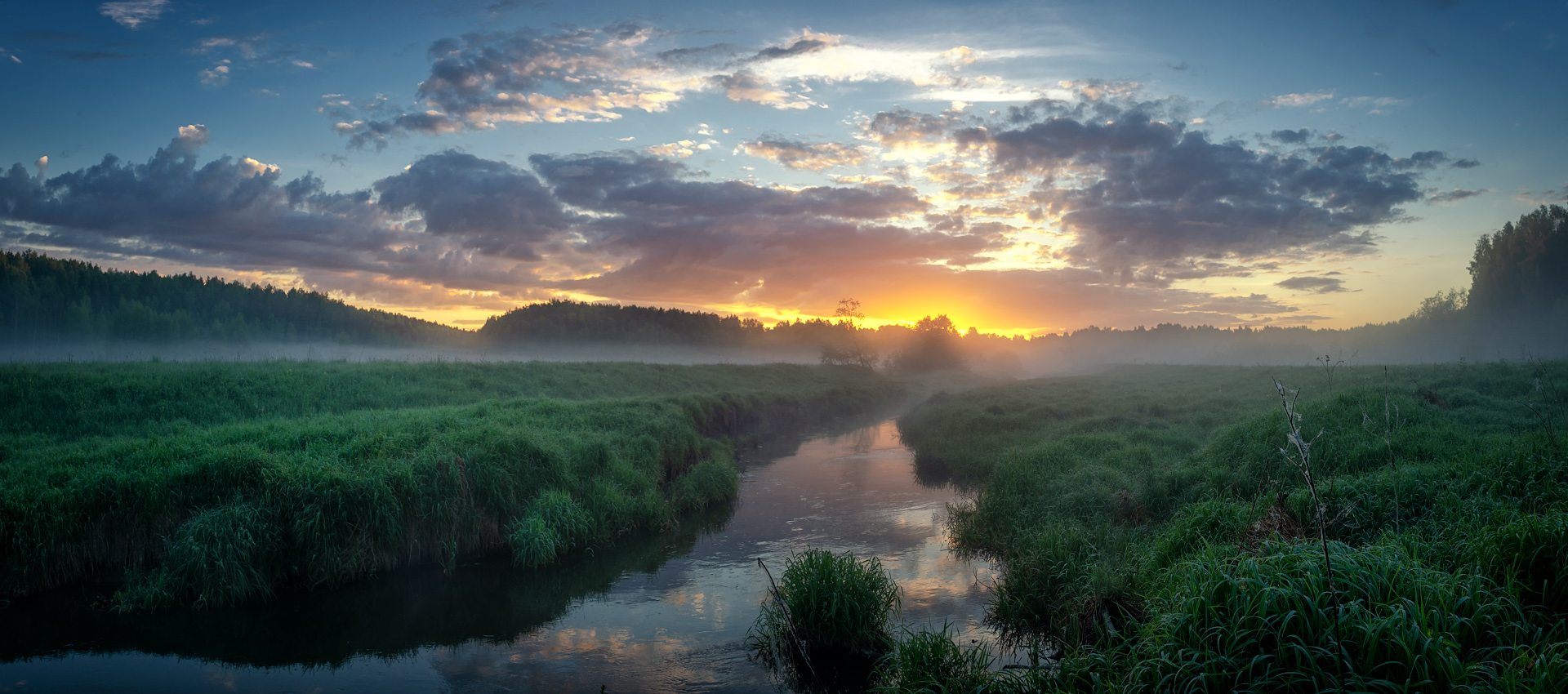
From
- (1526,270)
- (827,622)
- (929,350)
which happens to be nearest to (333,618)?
(827,622)

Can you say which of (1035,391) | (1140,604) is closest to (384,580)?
(1140,604)

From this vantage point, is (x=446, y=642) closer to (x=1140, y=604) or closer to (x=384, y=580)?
(x=384, y=580)

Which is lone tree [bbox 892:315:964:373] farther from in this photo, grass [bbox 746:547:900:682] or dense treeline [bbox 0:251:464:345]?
grass [bbox 746:547:900:682]

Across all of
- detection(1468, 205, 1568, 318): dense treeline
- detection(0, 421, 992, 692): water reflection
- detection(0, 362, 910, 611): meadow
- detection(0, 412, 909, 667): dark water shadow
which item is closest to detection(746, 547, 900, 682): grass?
detection(0, 421, 992, 692): water reflection

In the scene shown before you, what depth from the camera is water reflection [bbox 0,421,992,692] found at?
35.0 ft

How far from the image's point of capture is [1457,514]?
9945mm

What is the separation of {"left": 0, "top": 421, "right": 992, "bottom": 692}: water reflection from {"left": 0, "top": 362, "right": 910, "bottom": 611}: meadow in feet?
2.34

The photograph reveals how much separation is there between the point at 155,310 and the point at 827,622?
2408 inches

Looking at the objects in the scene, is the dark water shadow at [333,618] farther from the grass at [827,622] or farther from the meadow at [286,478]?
the grass at [827,622]

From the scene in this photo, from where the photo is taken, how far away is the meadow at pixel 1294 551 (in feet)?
18.4

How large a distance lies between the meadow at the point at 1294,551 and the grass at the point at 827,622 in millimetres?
770

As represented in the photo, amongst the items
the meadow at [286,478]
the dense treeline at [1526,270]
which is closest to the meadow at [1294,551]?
the meadow at [286,478]

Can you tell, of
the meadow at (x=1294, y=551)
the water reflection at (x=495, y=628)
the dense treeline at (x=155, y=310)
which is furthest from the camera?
the dense treeline at (x=155, y=310)

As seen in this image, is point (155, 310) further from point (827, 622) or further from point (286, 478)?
point (827, 622)
